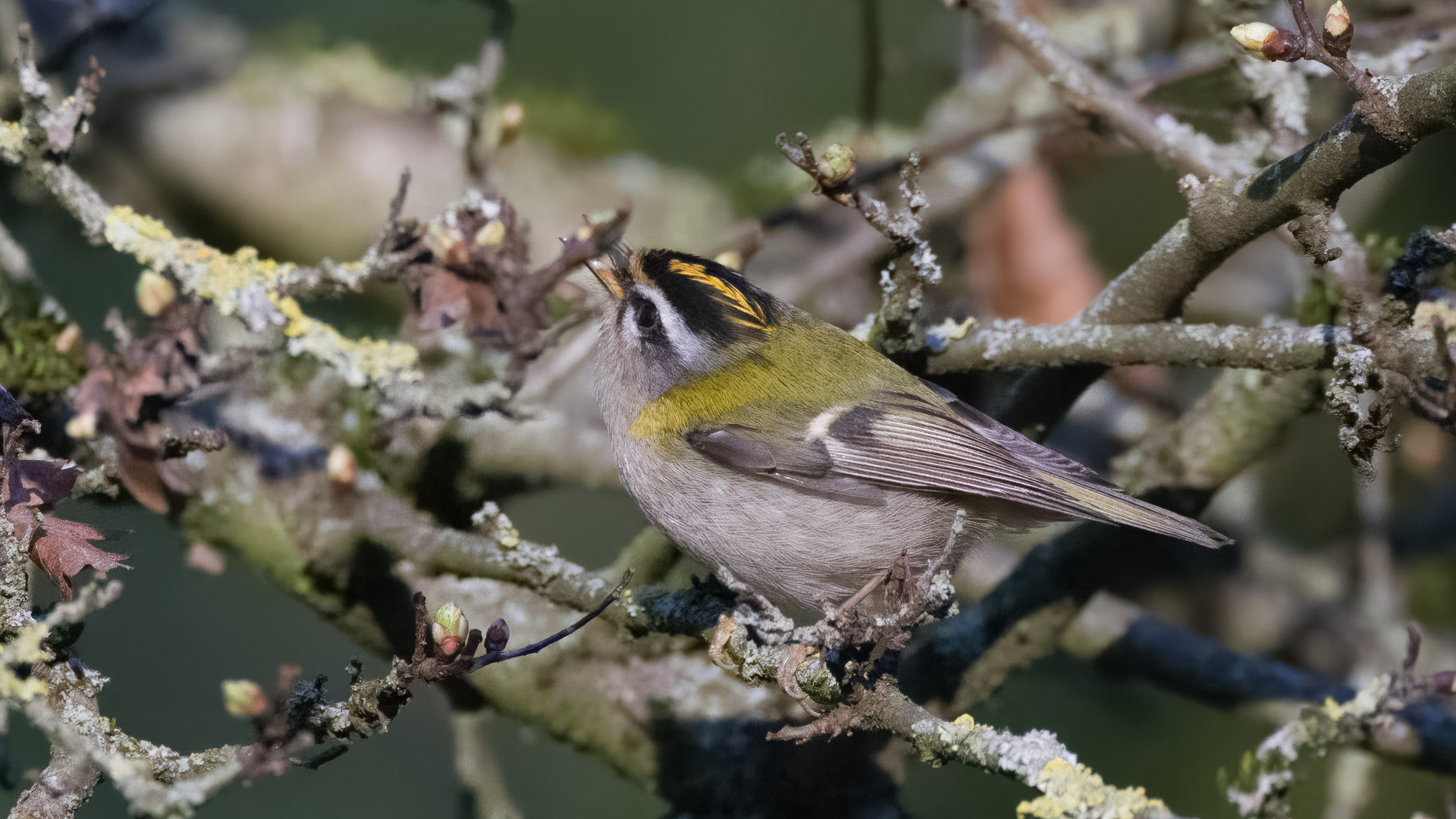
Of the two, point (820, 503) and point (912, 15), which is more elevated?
point (912, 15)

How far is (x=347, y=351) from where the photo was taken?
1.19 m

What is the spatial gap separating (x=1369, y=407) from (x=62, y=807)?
3.38 ft

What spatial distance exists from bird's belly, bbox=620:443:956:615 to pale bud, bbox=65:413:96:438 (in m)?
0.63

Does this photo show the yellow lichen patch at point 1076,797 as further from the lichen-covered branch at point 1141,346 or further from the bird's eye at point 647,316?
the bird's eye at point 647,316

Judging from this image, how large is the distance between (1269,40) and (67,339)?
1268 millimetres

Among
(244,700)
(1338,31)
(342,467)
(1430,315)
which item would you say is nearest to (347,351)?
(342,467)

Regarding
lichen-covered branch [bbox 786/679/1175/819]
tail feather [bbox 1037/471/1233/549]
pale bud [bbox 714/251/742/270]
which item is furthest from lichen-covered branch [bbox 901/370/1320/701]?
pale bud [bbox 714/251/742/270]

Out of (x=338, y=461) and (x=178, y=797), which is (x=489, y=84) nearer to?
(x=338, y=461)

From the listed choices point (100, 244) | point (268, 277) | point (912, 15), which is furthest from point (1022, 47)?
point (100, 244)

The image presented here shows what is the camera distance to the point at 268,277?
119 centimetres

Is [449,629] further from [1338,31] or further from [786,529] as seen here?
[1338,31]

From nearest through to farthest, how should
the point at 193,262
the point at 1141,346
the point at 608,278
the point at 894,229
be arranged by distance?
the point at 894,229
the point at 1141,346
the point at 608,278
the point at 193,262

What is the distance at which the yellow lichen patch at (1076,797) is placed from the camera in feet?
2.19

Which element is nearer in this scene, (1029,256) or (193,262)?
(193,262)
